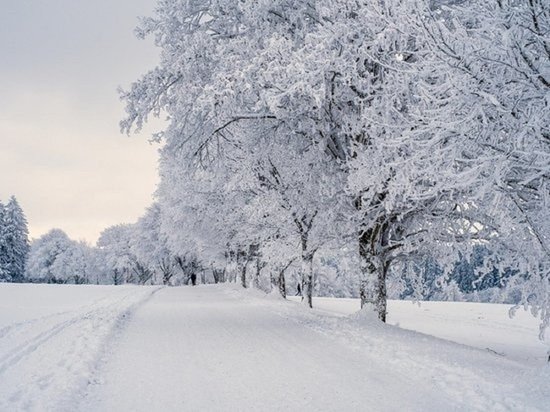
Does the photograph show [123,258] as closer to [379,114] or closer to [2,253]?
[2,253]

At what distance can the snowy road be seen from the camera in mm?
5703

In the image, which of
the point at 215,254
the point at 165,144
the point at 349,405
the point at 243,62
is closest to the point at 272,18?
the point at 243,62

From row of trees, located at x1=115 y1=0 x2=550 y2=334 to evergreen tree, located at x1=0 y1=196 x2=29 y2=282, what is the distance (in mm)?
56335

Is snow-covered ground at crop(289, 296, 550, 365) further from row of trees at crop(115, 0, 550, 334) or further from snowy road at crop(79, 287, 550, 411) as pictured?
snowy road at crop(79, 287, 550, 411)

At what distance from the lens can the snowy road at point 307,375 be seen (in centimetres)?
570

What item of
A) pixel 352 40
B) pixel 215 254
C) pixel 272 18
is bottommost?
Answer: pixel 215 254

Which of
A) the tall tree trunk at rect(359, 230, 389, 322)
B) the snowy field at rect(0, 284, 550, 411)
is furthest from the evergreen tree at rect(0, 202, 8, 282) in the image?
the tall tree trunk at rect(359, 230, 389, 322)

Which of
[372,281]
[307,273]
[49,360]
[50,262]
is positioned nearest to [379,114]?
[372,281]

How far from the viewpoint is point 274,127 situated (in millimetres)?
13172

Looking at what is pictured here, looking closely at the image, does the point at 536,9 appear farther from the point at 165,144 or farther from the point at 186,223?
the point at 186,223

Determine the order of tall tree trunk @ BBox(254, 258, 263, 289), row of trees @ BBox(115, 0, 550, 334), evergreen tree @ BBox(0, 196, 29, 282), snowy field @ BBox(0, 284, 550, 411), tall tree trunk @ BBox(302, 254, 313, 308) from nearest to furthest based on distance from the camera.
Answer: snowy field @ BBox(0, 284, 550, 411)
row of trees @ BBox(115, 0, 550, 334)
tall tree trunk @ BBox(302, 254, 313, 308)
tall tree trunk @ BBox(254, 258, 263, 289)
evergreen tree @ BBox(0, 196, 29, 282)

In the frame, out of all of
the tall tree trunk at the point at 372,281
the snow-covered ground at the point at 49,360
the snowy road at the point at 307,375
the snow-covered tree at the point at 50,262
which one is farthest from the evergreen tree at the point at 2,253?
the tall tree trunk at the point at 372,281

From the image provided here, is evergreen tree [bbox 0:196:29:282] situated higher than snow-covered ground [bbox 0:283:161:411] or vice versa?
evergreen tree [bbox 0:196:29:282]

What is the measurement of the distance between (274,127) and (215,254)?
3230cm
